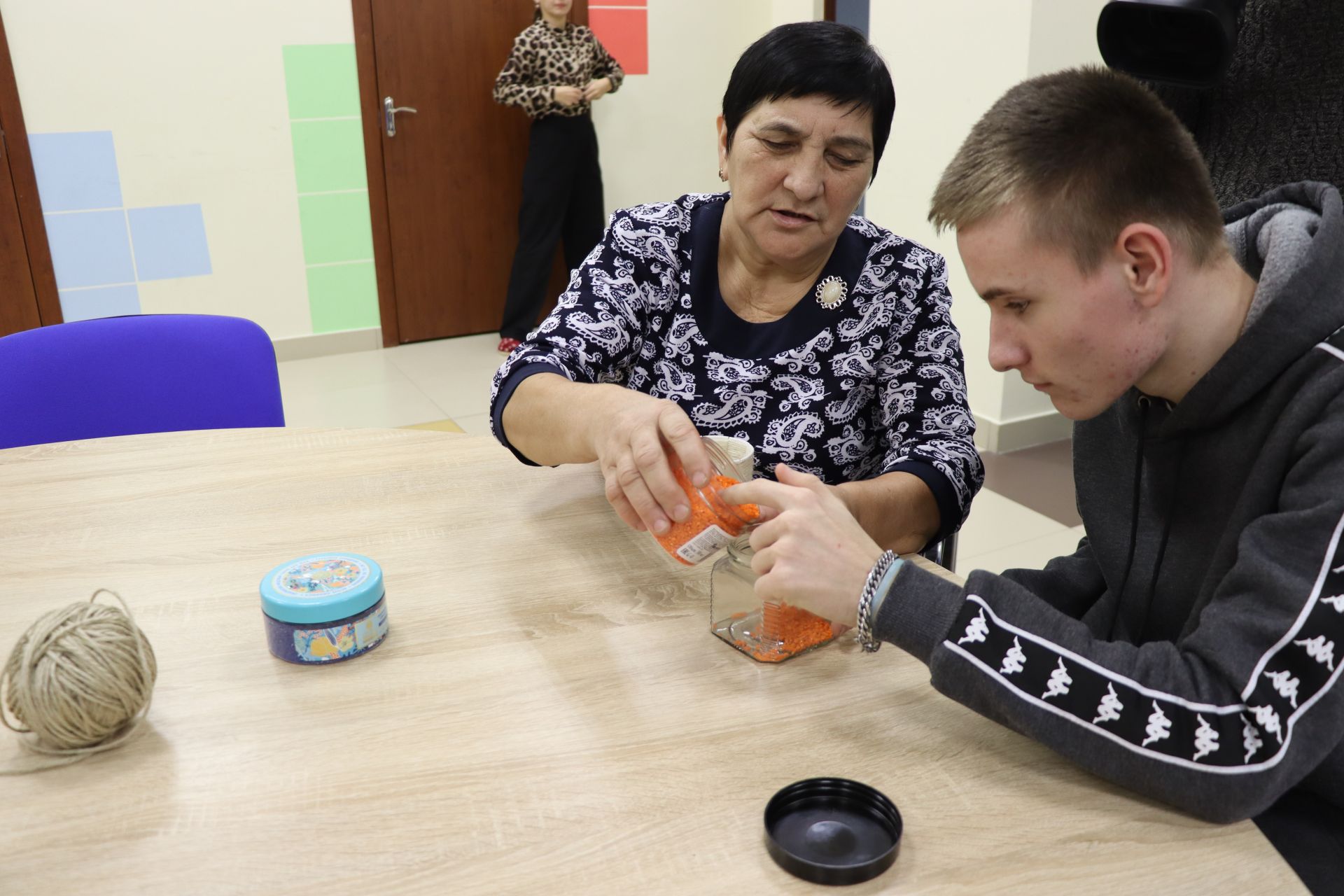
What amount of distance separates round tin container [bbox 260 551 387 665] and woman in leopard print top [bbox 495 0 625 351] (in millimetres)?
3884

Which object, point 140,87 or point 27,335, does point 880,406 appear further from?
point 140,87

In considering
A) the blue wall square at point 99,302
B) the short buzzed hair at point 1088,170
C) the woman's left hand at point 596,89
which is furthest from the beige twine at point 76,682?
the woman's left hand at point 596,89

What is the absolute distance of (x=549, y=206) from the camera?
4.86 meters

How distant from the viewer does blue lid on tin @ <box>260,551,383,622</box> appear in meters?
1.05

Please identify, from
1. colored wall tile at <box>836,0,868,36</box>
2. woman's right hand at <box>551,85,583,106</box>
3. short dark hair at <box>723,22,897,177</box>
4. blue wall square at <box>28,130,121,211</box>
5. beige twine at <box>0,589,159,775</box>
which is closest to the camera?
beige twine at <box>0,589,159,775</box>

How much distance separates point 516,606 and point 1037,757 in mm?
555

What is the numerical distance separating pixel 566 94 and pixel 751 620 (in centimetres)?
391

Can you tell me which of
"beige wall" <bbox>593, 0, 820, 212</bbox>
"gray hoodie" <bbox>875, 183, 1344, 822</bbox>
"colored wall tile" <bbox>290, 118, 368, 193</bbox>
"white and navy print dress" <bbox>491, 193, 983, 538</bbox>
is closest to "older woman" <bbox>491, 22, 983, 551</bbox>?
"white and navy print dress" <bbox>491, 193, 983, 538</bbox>

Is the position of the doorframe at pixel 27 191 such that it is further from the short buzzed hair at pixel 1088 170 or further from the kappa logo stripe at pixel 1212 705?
the kappa logo stripe at pixel 1212 705

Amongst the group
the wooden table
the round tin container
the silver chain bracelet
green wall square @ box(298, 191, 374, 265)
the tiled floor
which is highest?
the silver chain bracelet

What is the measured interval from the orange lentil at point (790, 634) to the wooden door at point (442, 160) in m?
4.14

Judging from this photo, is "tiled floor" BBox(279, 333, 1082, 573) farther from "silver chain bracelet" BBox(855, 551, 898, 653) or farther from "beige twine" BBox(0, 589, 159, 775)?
"beige twine" BBox(0, 589, 159, 775)

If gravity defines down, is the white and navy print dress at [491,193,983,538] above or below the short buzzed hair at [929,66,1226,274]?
below

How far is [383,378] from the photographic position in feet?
14.9
